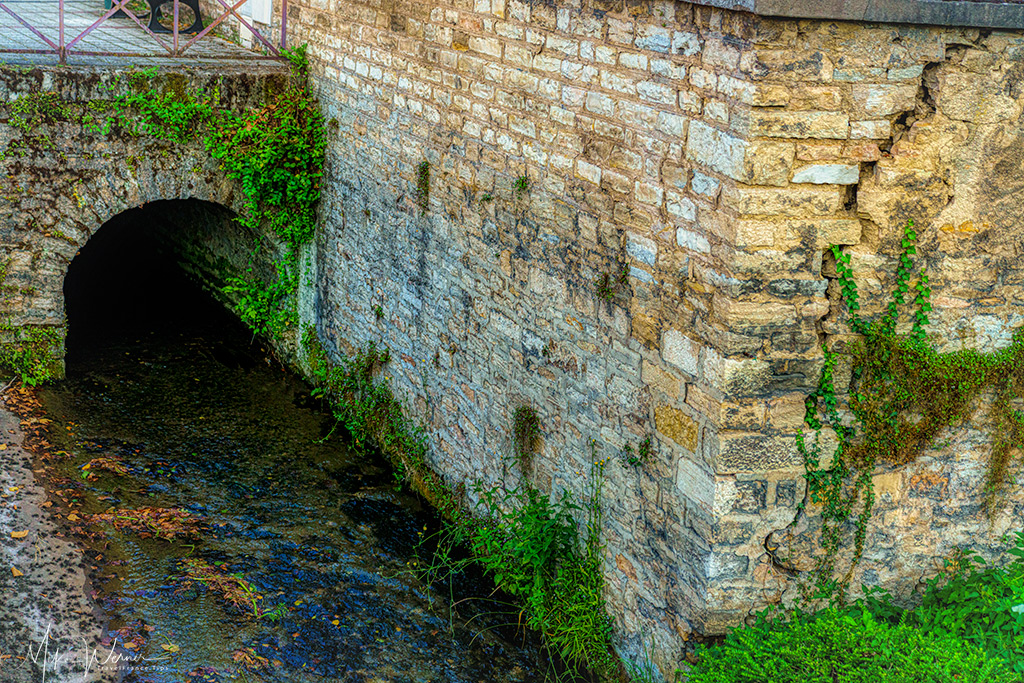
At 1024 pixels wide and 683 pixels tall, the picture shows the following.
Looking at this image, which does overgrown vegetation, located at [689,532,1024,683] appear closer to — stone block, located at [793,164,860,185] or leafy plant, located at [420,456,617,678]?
leafy plant, located at [420,456,617,678]

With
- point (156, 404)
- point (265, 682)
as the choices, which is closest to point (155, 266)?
point (156, 404)

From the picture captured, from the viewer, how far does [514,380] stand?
612 centimetres

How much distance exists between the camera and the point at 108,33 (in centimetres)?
1019

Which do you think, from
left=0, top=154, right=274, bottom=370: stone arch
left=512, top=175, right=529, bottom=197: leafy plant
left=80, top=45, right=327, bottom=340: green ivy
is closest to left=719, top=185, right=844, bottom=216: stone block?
left=512, top=175, right=529, bottom=197: leafy plant

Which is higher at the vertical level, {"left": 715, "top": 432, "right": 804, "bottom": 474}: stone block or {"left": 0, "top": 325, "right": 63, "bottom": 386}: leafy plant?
{"left": 715, "top": 432, "right": 804, "bottom": 474}: stone block

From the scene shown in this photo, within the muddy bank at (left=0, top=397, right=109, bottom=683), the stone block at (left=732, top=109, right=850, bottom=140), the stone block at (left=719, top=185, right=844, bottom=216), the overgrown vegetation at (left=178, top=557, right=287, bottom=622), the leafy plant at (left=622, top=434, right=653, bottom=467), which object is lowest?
the overgrown vegetation at (left=178, top=557, right=287, bottom=622)

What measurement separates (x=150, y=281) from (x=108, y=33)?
8.43 feet

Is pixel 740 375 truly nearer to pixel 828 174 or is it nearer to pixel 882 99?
pixel 828 174

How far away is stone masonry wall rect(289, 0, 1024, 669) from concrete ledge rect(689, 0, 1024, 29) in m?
0.08

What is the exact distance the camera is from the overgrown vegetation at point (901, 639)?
4207 mm

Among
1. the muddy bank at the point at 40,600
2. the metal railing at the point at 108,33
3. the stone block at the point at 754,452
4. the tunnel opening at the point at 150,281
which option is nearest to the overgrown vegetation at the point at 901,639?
the stone block at the point at 754,452

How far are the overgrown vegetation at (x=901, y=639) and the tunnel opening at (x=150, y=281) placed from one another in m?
6.67

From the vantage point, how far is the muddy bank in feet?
17.0

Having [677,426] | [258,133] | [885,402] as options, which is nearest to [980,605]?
→ [885,402]
